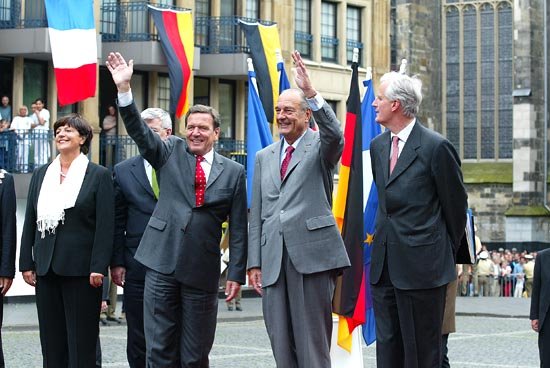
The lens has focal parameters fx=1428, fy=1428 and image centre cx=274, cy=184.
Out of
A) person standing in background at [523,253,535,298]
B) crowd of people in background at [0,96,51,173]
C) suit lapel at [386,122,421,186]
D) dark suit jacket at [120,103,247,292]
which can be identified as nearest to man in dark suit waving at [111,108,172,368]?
dark suit jacket at [120,103,247,292]

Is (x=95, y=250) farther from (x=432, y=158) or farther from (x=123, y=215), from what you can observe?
(x=432, y=158)

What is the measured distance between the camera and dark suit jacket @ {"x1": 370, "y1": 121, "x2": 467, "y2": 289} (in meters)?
9.05

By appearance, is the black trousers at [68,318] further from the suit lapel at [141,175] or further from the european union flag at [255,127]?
the european union flag at [255,127]

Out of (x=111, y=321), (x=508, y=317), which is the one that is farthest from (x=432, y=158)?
(x=508, y=317)

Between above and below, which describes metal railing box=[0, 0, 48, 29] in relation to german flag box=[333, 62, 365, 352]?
above

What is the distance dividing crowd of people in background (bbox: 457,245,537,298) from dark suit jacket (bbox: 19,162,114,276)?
34316 millimetres

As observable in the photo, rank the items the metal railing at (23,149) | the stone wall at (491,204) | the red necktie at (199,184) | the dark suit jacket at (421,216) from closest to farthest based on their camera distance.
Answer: the dark suit jacket at (421,216), the red necktie at (199,184), the metal railing at (23,149), the stone wall at (491,204)

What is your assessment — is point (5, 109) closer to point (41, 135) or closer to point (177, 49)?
point (41, 135)

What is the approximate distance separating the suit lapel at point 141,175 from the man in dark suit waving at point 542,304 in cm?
333

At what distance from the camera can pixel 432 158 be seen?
30.0 ft

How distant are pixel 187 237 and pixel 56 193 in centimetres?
120

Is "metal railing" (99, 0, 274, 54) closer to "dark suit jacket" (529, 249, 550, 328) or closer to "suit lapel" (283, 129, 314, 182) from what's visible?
"dark suit jacket" (529, 249, 550, 328)

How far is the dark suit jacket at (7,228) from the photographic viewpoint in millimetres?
10666

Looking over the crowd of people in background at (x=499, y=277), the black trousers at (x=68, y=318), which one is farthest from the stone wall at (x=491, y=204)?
the black trousers at (x=68, y=318)
